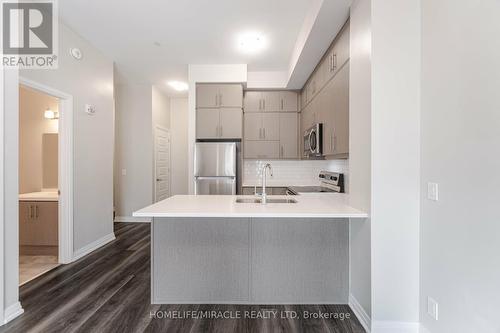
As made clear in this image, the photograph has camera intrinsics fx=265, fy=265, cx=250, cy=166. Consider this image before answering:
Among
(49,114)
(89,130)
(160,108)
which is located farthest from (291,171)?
(49,114)

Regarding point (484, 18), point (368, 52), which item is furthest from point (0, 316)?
point (484, 18)

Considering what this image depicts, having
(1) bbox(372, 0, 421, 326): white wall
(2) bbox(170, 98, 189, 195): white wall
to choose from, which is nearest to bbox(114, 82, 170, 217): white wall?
(2) bbox(170, 98, 189, 195): white wall

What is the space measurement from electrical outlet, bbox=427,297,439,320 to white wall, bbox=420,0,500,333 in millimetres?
33

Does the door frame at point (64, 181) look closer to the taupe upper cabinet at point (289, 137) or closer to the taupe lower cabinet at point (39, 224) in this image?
the taupe lower cabinet at point (39, 224)

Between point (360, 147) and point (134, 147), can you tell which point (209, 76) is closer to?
point (134, 147)

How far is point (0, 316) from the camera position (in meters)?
2.02

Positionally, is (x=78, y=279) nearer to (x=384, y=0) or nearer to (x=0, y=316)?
(x=0, y=316)

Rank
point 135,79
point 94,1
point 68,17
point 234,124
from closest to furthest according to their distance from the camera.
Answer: point 94,1, point 68,17, point 234,124, point 135,79

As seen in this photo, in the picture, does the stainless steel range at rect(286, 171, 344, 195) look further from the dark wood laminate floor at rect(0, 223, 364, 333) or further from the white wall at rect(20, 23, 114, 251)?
the white wall at rect(20, 23, 114, 251)

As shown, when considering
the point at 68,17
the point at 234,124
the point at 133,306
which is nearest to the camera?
the point at 133,306

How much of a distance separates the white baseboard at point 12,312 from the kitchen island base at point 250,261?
1.06m

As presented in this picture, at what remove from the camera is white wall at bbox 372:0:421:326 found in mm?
1872

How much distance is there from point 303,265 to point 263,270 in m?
0.35

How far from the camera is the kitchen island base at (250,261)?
2307mm
